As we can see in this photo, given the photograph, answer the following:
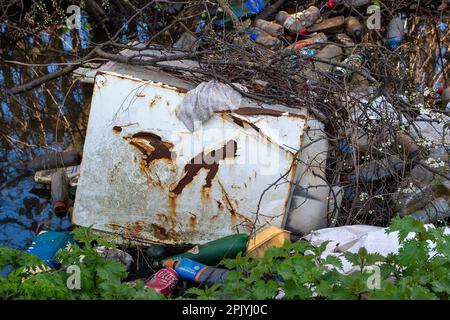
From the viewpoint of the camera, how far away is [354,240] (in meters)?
3.68

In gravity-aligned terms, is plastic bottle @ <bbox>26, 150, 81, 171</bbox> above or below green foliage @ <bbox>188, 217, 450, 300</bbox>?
above

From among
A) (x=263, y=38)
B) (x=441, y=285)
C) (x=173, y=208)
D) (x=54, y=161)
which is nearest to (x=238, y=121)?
(x=173, y=208)

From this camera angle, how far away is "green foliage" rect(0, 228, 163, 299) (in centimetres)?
257

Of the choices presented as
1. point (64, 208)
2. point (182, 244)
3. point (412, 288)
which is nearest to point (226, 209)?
point (182, 244)

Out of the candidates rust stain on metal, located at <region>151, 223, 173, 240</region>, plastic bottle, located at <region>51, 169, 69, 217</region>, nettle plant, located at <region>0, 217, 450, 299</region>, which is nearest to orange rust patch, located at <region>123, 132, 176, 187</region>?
rust stain on metal, located at <region>151, 223, 173, 240</region>

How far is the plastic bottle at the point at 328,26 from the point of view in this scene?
6.96 m

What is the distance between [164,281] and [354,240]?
109 cm

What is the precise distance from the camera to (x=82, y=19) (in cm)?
723

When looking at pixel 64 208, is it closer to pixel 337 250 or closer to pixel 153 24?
pixel 337 250

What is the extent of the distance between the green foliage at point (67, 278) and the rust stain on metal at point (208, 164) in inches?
40.4

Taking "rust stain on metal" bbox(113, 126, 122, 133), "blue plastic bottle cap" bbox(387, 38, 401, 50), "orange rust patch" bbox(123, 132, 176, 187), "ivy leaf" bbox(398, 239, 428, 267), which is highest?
"blue plastic bottle cap" bbox(387, 38, 401, 50)

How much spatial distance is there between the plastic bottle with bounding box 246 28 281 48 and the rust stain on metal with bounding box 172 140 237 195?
2.78 m

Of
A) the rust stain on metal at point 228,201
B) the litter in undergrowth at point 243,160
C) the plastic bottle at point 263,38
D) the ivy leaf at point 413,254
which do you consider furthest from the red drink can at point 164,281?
the plastic bottle at point 263,38

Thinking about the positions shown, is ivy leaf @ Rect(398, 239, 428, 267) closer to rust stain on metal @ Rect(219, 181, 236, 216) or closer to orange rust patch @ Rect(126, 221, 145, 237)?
rust stain on metal @ Rect(219, 181, 236, 216)
